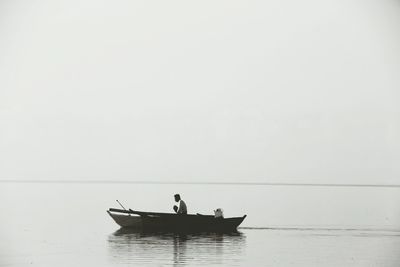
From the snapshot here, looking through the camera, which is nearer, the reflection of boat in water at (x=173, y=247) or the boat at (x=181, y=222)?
the reflection of boat in water at (x=173, y=247)

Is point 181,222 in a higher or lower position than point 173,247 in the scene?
higher

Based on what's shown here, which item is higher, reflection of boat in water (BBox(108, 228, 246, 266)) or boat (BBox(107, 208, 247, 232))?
boat (BBox(107, 208, 247, 232))

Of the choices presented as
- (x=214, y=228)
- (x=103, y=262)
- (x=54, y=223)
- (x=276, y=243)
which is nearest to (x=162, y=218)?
(x=214, y=228)

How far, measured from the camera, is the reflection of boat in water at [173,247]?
22.5m

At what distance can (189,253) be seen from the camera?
2402 centimetres

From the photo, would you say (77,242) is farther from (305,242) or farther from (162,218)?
(305,242)

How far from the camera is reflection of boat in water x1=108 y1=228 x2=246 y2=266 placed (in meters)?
22.5

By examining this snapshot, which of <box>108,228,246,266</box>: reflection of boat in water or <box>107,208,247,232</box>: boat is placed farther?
<box>107,208,247,232</box>: boat

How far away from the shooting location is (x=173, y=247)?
25.5 m

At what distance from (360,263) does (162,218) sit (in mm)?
9770

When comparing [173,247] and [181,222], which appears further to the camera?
[181,222]

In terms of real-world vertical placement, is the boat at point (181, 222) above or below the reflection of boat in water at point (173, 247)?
above

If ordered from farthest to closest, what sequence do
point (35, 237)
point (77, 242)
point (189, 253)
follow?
point (35, 237) → point (77, 242) → point (189, 253)

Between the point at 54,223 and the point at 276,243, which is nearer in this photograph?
the point at 276,243
